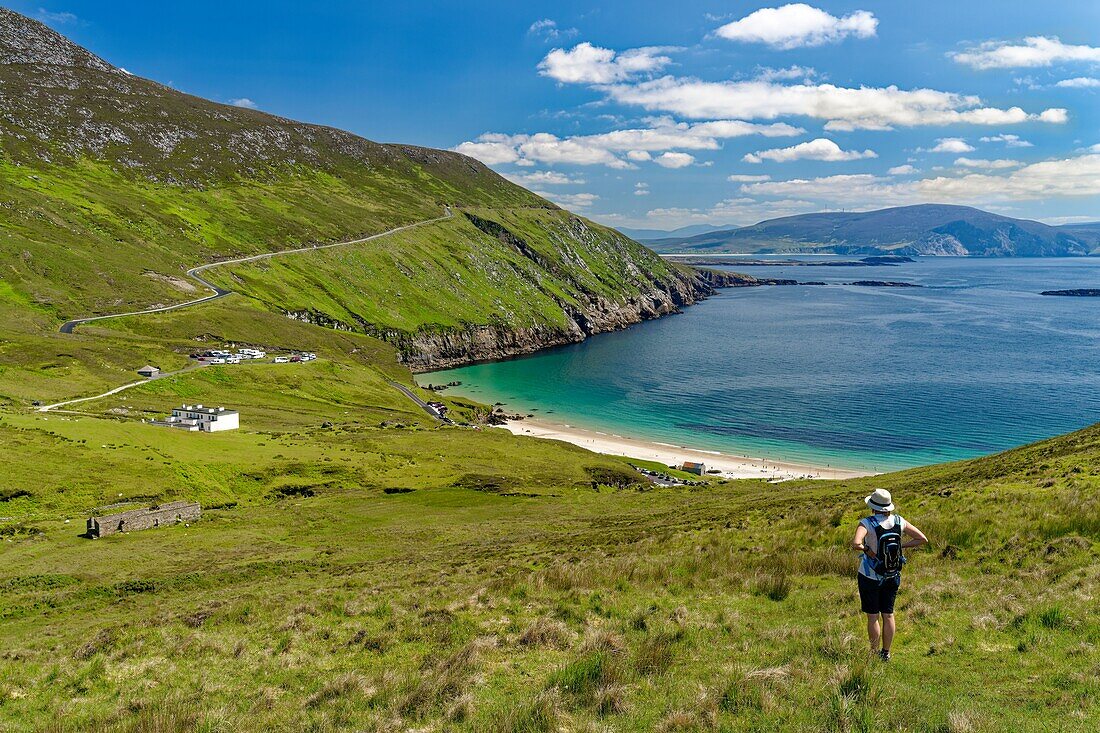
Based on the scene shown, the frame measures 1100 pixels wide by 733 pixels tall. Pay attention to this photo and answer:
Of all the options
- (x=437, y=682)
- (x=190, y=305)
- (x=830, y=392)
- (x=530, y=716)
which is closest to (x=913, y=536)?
(x=530, y=716)

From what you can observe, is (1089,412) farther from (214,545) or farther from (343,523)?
(214,545)

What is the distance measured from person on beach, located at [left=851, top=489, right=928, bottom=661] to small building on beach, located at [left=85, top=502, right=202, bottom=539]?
144ft

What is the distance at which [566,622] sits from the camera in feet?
56.0

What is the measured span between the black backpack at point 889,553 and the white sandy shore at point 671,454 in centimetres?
7753

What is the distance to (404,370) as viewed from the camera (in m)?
140

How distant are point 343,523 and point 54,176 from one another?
19608cm

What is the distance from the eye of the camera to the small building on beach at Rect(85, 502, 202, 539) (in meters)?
38.8

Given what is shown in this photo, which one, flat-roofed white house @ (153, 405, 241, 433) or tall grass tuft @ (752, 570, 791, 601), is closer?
tall grass tuft @ (752, 570, 791, 601)

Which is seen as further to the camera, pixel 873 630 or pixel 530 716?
pixel 873 630

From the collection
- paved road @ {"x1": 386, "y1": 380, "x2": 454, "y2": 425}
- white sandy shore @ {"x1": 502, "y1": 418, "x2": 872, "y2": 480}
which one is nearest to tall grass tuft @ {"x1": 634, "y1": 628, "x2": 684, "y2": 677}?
white sandy shore @ {"x1": 502, "y1": 418, "x2": 872, "y2": 480}

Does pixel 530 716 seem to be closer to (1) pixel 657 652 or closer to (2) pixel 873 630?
(1) pixel 657 652

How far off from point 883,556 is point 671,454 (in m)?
89.5

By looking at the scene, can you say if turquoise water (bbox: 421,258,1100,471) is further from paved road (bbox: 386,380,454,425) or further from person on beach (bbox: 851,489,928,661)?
person on beach (bbox: 851,489,928,661)

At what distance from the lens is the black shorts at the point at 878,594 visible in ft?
40.6
